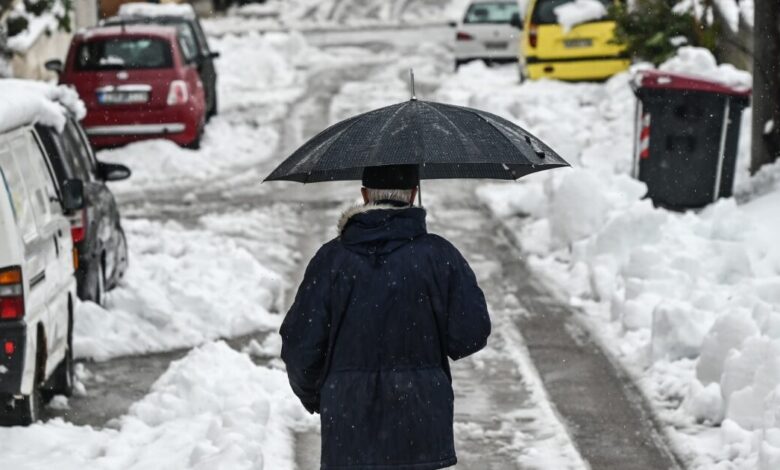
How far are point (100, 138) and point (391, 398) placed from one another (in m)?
14.2

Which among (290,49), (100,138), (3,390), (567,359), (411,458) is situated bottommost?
(290,49)

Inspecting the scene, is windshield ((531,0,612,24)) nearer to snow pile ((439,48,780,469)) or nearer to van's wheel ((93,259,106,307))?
snow pile ((439,48,780,469))

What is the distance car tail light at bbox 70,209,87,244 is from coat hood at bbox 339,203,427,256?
519 centimetres

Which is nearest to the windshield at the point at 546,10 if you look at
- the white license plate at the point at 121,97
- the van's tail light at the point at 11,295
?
the white license plate at the point at 121,97

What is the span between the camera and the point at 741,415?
7.25m

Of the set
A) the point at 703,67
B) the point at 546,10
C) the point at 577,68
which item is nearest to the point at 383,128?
the point at 703,67

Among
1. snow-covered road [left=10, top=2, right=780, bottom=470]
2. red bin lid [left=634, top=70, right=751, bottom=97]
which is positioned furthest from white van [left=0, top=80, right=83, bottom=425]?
red bin lid [left=634, top=70, right=751, bottom=97]

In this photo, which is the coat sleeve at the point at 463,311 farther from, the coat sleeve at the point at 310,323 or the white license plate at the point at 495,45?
the white license plate at the point at 495,45

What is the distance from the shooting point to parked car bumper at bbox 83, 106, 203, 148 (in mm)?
17938

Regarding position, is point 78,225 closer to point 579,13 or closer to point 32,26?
point 579,13

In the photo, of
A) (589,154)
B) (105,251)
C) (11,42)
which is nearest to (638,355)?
(105,251)

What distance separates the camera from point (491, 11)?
2894 centimetres

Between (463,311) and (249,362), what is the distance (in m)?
4.27

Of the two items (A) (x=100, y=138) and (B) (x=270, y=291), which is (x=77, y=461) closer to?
(B) (x=270, y=291)
